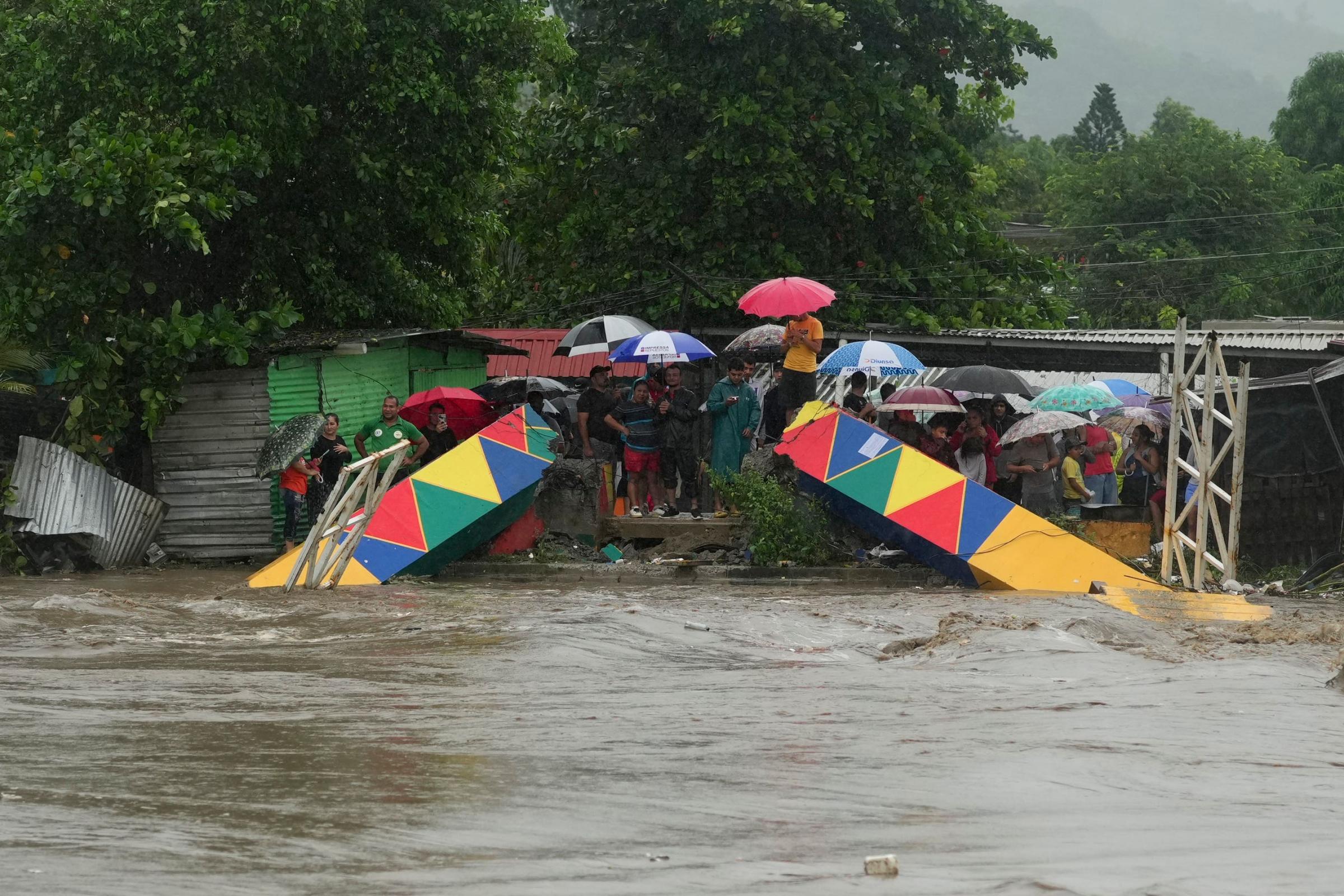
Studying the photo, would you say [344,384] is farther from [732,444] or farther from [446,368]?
[732,444]

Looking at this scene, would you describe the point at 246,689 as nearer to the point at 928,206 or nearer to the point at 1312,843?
the point at 1312,843

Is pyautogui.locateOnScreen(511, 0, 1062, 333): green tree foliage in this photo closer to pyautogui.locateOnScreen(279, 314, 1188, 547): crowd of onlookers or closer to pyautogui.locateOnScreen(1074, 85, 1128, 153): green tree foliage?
pyautogui.locateOnScreen(279, 314, 1188, 547): crowd of onlookers

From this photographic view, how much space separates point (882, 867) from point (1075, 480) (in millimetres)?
12076

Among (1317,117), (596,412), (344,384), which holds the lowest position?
(596,412)

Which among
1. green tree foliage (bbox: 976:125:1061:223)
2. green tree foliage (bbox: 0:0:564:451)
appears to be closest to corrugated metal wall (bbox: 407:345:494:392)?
green tree foliage (bbox: 0:0:564:451)

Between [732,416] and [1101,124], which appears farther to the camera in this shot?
[1101,124]

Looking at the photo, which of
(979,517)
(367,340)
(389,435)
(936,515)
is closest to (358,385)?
(367,340)

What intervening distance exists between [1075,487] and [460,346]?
893 centimetres

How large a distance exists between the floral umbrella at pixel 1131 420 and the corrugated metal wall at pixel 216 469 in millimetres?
9233

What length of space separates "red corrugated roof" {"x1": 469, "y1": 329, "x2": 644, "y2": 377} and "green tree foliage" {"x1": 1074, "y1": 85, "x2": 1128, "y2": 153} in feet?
178

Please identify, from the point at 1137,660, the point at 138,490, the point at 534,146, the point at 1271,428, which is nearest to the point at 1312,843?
the point at 1137,660

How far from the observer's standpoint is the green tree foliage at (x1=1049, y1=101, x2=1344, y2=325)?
42.4 m

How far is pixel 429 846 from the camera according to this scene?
559 cm

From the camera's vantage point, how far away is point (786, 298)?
56.3 feet
